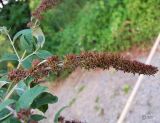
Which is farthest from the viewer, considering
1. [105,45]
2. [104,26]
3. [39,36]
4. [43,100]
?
[104,26]

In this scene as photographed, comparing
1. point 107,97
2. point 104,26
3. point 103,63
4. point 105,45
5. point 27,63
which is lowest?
point 107,97

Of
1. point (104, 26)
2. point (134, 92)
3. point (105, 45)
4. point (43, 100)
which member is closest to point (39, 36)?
point (43, 100)

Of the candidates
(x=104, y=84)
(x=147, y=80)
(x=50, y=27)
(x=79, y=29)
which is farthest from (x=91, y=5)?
(x=147, y=80)

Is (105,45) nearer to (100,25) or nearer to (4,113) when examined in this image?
(100,25)

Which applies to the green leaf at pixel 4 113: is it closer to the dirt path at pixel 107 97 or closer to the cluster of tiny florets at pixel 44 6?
the cluster of tiny florets at pixel 44 6

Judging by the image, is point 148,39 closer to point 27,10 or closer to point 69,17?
point 69,17

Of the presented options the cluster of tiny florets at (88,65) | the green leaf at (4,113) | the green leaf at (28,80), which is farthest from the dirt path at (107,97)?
the cluster of tiny florets at (88,65)

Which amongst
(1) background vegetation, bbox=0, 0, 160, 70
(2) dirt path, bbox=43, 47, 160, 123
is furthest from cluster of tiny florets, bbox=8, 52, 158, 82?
(1) background vegetation, bbox=0, 0, 160, 70
